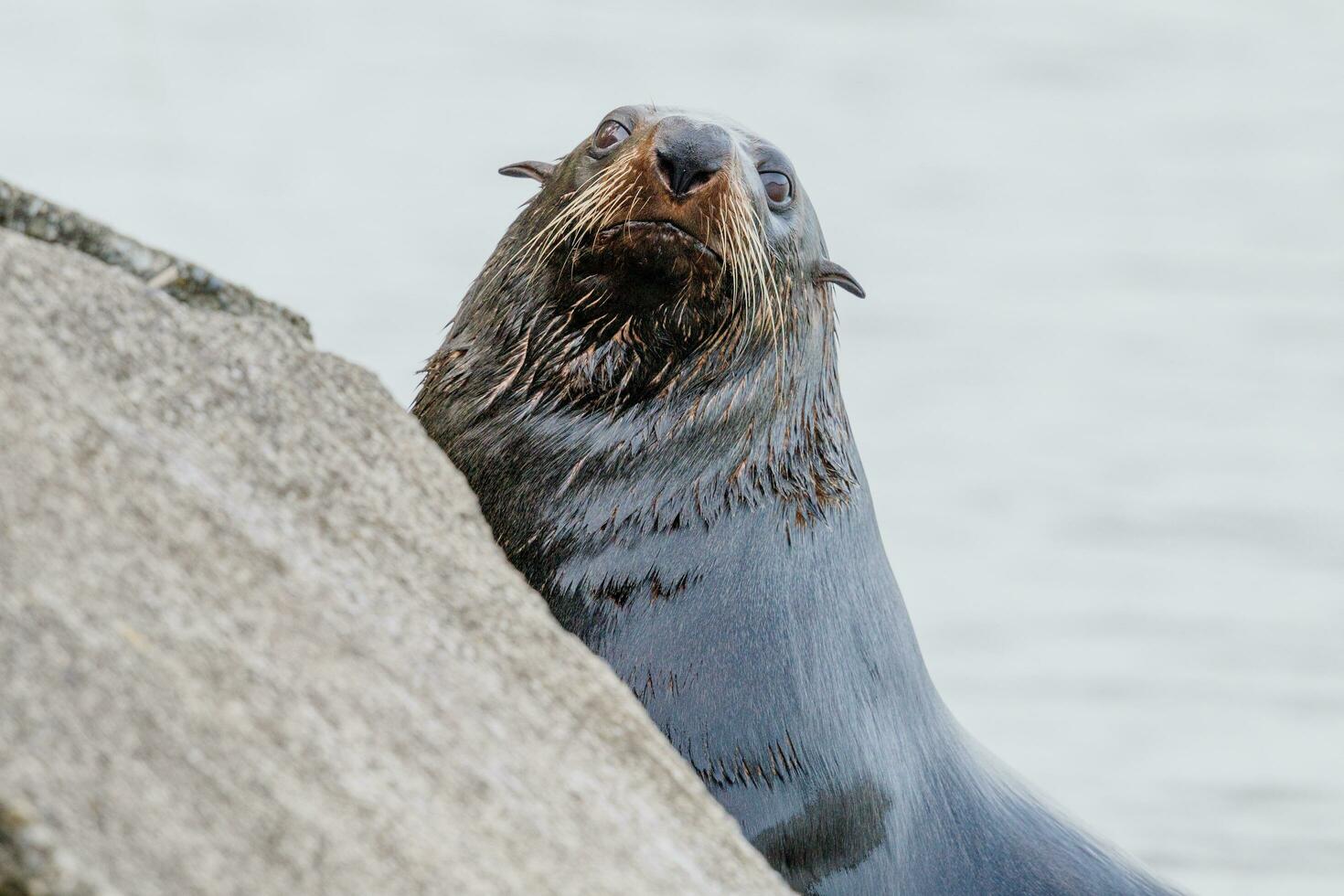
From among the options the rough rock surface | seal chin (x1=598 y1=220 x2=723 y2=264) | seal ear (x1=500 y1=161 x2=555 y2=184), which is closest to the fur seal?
seal chin (x1=598 y1=220 x2=723 y2=264)

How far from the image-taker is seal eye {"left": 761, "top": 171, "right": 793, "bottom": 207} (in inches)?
259

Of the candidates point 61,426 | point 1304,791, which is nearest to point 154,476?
point 61,426

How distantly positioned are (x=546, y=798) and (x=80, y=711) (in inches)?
32.6

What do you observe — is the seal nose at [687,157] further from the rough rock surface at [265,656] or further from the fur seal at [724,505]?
the rough rock surface at [265,656]

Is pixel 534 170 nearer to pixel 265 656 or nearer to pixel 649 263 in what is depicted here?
pixel 649 263

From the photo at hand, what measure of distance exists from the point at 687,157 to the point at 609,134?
62 cm

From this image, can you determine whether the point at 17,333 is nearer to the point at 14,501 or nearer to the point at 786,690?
the point at 14,501

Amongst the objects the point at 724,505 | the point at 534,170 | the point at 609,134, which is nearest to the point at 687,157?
the point at 609,134

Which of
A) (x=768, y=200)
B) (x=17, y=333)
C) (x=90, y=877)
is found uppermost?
(x=768, y=200)

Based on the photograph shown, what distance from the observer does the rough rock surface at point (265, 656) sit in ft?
8.92

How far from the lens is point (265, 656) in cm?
306

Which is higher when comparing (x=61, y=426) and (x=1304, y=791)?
(x=1304, y=791)

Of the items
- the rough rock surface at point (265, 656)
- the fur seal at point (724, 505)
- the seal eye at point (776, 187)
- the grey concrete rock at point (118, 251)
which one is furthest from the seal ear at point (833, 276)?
the grey concrete rock at point (118, 251)

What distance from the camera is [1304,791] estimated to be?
16438mm
